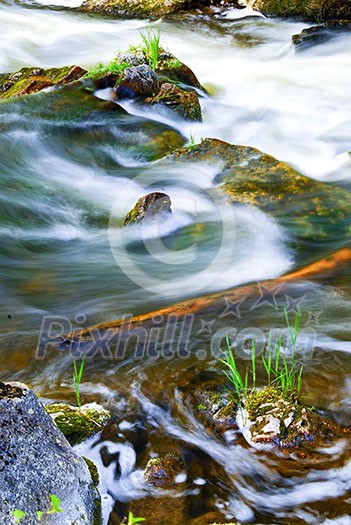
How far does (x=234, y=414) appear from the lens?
11.6ft

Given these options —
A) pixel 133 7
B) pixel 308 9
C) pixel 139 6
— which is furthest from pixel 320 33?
pixel 133 7

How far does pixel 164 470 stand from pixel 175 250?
322cm

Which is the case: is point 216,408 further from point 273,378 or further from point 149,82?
point 149,82

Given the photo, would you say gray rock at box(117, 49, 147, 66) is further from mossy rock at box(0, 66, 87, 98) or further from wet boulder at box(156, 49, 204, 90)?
mossy rock at box(0, 66, 87, 98)

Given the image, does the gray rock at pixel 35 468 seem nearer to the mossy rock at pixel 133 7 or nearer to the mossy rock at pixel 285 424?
the mossy rock at pixel 285 424

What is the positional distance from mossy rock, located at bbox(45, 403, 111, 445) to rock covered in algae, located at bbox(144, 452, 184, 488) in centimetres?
39

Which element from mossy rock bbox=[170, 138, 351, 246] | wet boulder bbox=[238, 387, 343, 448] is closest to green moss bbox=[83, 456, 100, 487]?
wet boulder bbox=[238, 387, 343, 448]

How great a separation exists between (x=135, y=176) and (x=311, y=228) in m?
2.58

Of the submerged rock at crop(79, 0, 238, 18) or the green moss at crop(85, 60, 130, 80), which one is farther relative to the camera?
the submerged rock at crop(79, 0, 238, 18)

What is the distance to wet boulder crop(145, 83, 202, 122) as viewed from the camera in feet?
30.1

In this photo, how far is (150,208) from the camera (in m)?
6.44

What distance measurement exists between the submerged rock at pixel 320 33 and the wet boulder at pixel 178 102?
4682 millimetres

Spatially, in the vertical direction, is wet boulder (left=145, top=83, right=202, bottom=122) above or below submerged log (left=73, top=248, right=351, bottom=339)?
above

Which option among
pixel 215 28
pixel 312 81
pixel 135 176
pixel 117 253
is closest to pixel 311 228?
pixel 117 253
